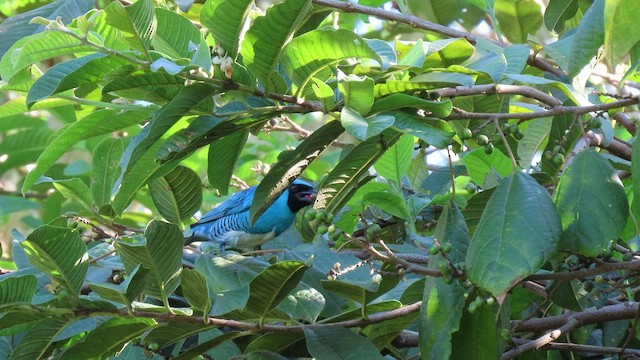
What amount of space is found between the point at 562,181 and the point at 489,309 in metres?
0.28

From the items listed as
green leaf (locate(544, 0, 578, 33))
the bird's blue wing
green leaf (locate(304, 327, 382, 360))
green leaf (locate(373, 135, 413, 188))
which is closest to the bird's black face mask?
the bird's blue wing

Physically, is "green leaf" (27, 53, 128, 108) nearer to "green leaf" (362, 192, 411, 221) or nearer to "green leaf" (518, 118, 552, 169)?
"green leaf" (362, 192, 411, 221)

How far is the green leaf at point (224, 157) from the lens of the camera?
200 cm

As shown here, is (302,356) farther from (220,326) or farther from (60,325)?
(60,325)

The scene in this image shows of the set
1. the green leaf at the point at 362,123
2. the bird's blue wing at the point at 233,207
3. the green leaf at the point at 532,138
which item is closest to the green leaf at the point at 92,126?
the green leaf at the point at 362,123

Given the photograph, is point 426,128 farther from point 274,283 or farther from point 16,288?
point 16,288

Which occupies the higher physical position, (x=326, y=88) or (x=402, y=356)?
(x=326, y=88)

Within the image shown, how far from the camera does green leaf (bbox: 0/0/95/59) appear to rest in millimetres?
2158

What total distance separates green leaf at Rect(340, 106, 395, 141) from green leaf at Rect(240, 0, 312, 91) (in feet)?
0.54

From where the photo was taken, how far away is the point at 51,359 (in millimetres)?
2143

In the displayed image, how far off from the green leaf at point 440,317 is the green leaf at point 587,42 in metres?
0.48

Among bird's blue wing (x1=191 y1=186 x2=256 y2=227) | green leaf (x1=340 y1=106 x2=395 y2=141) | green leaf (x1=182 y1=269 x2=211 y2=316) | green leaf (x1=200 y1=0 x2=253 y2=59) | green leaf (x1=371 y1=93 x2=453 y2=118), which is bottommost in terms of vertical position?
bird's blue wing (x1=191 y1=186 x2=256 y2=227)

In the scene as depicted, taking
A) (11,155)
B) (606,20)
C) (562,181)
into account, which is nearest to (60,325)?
(562,181)

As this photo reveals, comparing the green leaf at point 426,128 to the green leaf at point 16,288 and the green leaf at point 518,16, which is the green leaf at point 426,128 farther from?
the green leaf at point 518,16
